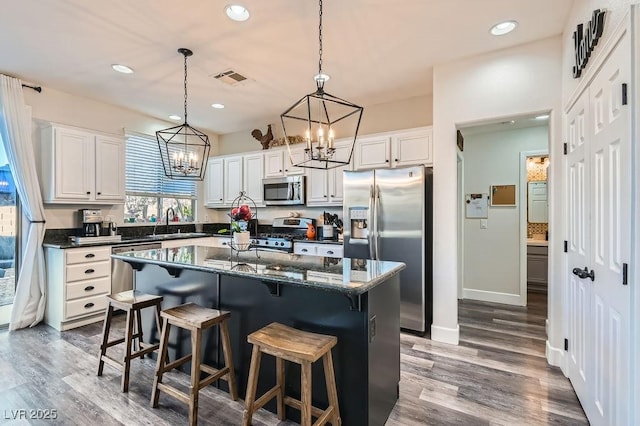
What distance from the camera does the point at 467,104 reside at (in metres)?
3.13

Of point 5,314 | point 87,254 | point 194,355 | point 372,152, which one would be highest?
point 372,152

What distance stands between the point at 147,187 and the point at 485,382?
506cm

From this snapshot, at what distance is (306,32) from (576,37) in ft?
6.54

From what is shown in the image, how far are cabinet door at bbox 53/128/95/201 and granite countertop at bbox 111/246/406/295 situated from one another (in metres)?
1.91

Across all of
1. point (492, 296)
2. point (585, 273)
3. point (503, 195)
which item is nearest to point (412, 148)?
point (503, 195)

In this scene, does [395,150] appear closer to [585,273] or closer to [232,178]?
[585,273]

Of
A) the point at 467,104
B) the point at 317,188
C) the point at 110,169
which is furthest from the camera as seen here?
the point at 317,188

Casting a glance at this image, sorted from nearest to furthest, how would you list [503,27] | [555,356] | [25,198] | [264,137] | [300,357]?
1. [300,357]
2. [503,27]
3. [555,356]
4. [25,198]
5. [264,137]

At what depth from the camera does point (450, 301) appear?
321 centimetres

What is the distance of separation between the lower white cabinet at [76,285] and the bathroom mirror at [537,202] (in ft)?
21.9

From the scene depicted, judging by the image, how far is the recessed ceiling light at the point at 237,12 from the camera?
2.33m

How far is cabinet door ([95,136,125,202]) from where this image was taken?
13.4ft

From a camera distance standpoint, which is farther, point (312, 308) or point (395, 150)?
point (395, 150)

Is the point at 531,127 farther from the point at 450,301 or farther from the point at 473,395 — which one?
the point at 473,395
